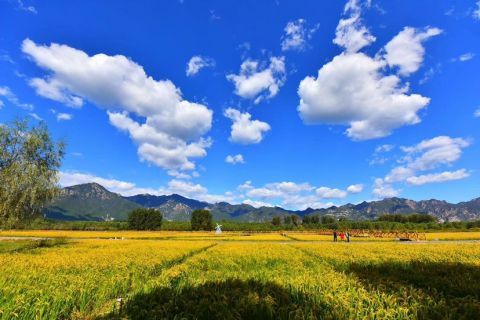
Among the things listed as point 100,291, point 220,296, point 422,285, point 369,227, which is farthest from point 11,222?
point 369,227

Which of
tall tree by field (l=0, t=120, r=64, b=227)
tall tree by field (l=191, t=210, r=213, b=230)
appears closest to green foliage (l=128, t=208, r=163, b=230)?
tall tree by field (l=191, t=210, r=213, b=230)

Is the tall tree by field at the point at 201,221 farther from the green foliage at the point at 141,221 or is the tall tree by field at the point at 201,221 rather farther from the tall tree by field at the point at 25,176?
the tall tree by field at the point at 25,176

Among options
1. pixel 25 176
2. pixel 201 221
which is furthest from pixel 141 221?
pixel 25 176

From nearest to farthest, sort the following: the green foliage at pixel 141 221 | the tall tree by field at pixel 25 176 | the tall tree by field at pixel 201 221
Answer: the tall tree by field at pixel 25 176
the tall tree by field at pixel 201 221
the green foliage at pixel 141 221

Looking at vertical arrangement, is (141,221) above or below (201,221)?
below

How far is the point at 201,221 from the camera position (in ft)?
639

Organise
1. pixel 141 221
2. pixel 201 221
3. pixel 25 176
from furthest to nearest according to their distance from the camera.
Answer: pixel 141 221, pixel 201 221, pixel 25 176

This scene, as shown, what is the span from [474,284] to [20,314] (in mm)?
13472

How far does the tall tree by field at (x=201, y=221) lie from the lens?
19388cm

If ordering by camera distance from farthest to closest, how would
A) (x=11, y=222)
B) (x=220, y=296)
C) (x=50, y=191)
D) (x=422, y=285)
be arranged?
(x=50, y=191)
(x=11, y=222)
(x=422, y=285)
(x=220, y=296)

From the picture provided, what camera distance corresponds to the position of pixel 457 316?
6664 millimetres

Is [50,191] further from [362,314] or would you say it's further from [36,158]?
[362,314]

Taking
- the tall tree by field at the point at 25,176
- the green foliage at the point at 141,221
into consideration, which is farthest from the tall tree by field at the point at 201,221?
the tall tree by field at the point at 25,176

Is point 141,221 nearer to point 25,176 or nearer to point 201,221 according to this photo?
point 201,221
